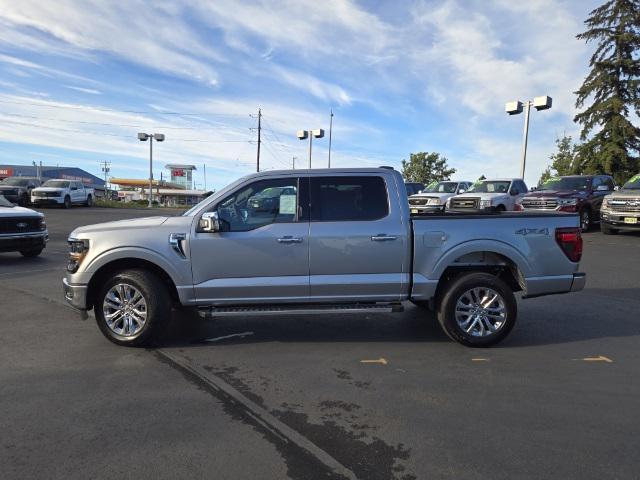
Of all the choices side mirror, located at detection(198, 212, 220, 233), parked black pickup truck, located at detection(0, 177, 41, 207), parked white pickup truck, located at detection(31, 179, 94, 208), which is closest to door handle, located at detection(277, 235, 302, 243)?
side mirror, located at detection(198, 212, 220, 233)

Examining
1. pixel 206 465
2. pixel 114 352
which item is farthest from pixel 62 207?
pixel 206 465

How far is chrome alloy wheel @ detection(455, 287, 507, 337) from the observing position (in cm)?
526

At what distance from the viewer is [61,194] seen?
2955cm

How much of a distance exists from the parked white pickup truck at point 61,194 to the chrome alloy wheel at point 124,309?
90.0 feet

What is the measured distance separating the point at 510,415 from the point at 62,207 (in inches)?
1278

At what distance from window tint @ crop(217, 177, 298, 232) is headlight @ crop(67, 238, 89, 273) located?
4.85 ft

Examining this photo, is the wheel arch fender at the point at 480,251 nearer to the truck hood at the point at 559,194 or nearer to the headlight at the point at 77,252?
the headlight at the point at 77,252

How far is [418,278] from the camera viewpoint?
208 inches

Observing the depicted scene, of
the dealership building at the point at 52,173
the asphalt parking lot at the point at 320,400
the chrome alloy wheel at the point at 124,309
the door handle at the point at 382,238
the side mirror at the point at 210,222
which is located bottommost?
the asphalt parking lot at the point at 320,400

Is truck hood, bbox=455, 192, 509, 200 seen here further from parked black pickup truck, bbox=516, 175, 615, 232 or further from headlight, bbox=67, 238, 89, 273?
headlight, bbox=67, 238, 89, 273

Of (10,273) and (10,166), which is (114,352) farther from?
(10,166)

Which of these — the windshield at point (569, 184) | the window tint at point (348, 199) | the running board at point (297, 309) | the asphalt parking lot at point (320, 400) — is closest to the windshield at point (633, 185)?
the windshield at point (569, 184)

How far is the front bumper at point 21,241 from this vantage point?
10.7 meters

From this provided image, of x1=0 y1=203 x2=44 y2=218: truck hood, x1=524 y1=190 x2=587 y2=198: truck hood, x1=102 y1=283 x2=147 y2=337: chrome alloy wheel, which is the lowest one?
x1=102 y1=283 x2=147 y2=337: chrome alloy wheel
